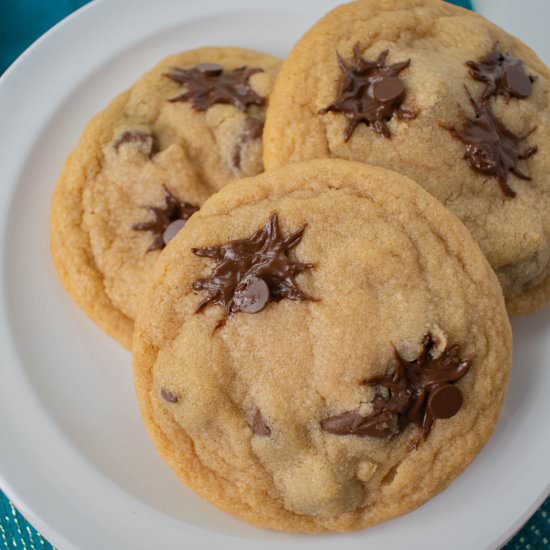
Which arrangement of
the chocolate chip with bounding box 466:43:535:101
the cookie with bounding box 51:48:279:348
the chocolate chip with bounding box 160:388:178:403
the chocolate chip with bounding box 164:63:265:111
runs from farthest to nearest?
the chocolate chip with bounding box 164:63:265:111 → the cookie with bounding box 51:48:279:348 → the chocolate chip with bounding box 466:43:535:101 → the chocolate chip with bounding box 160:388:178:403

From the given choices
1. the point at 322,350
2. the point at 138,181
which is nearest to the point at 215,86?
the point at 138,181

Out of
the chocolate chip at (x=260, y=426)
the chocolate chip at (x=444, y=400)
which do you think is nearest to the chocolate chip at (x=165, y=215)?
the chocolate chip at (x=260, y=426)

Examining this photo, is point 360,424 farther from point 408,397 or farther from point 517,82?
point 517,82

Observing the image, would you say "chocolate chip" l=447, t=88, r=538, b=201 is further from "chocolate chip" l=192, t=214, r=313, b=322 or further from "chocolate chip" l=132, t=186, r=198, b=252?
"chocolate chip" l=132, t=186, r=198, b=252

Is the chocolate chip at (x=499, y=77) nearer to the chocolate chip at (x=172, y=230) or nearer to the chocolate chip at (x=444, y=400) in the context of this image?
the chocolate chip at (x=444, y=400)

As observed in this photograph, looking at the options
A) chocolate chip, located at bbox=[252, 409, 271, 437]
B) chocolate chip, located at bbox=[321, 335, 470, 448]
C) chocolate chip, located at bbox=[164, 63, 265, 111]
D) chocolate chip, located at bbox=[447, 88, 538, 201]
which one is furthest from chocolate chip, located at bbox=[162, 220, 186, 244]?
chocolate chip, located at bbox=[447, 88, 538, 201]

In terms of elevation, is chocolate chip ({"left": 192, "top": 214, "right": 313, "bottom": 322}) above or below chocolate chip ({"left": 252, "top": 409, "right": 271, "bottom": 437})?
above

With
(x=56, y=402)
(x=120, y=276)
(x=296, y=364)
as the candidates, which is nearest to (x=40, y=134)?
(x=120, y=276)
